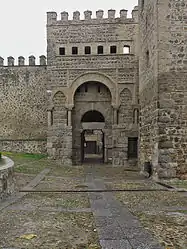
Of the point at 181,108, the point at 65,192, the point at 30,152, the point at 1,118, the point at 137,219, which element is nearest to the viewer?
the point at 137,219

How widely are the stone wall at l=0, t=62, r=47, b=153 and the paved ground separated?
1402 cm

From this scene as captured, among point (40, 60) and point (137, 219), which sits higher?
point (40, 60)

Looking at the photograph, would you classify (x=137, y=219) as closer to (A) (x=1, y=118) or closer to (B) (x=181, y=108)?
(B) (x=181, y=108)

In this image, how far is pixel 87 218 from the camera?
208 inches

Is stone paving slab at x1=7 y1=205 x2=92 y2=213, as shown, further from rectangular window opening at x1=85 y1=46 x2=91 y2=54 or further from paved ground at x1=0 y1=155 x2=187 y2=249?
rectangular window opening at x1=85 y1=46 x2=91 y2=54

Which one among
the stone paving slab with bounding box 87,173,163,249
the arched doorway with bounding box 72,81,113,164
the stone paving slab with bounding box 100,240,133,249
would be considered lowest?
the stone paving slab with bounding box 87,173,163,249

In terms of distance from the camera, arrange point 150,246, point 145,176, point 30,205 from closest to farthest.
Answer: point 150,246 < point 30,205 < point 145,176

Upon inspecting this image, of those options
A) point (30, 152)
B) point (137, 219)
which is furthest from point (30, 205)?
point (30, 152)

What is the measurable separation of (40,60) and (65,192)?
16.5 metres

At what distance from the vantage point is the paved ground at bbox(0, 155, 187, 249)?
4004 millimetres

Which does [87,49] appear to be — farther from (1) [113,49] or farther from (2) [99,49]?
(1) [113,49]

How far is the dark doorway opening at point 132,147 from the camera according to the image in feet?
59.4

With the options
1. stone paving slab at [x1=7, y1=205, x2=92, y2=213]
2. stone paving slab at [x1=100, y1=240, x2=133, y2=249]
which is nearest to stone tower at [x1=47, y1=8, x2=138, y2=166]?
stone paving slab at [x1=7, y1=205, x2=92, y2=213]

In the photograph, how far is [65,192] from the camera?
8094mm
